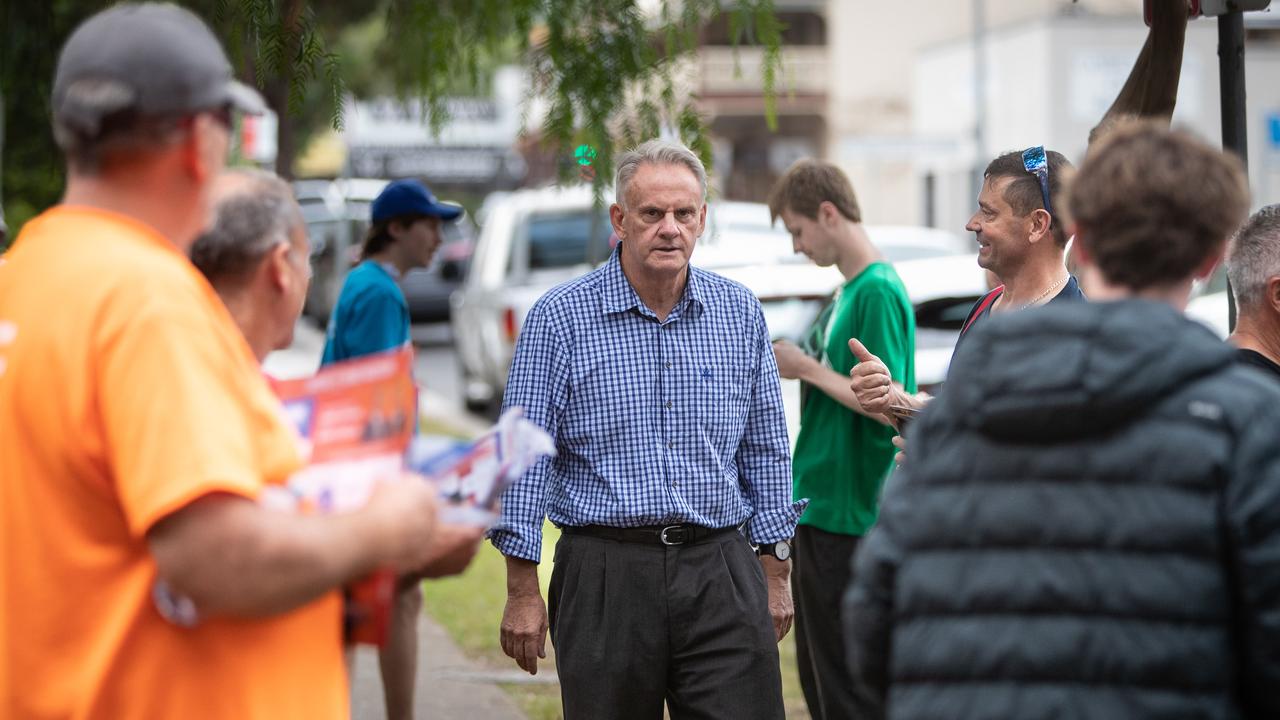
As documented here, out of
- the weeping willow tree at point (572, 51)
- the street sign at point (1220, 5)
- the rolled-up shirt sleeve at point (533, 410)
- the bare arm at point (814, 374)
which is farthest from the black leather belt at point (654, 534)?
the street sign at point (1220, 5)

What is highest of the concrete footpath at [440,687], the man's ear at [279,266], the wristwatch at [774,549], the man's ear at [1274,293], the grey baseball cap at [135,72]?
the grey baseball cap at [135,72]

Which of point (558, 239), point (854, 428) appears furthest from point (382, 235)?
point (558, 239)

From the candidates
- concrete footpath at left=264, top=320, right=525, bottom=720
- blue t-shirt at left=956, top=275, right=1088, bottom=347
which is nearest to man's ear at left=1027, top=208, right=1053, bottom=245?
blue t-shirt at left=956, top=275, right=1088, bottom=347

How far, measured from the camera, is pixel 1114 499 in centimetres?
219

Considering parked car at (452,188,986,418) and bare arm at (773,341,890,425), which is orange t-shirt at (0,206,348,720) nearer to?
bare arm at (773,341,890,425)

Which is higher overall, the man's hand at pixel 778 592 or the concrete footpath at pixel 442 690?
the man's hand at pixel 778 592

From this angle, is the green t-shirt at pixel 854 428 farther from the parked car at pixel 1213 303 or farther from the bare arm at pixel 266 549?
the parked car at pixel 1213 303

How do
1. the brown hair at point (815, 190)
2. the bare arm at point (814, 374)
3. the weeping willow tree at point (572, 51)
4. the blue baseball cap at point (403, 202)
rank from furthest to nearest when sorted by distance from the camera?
1. the blue baseball cap at point (403, 202)
2. the weeping willow tree at point (572, 51)
3. the brown hair at point (815, 190)
4. the bare arm at point (814, 374)

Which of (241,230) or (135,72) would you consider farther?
(241,230)

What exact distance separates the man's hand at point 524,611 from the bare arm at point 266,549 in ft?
6.35

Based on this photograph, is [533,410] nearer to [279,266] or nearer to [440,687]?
[279,266]

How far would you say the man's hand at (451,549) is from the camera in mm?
2359

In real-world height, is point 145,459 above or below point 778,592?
above

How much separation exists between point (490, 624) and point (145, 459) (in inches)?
252
